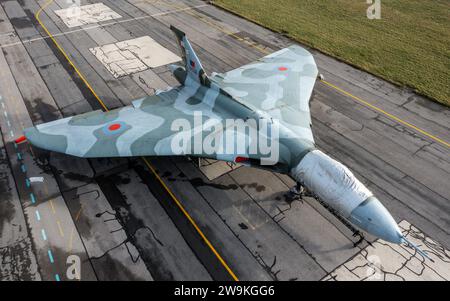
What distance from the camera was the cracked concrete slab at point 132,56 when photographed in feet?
92.4

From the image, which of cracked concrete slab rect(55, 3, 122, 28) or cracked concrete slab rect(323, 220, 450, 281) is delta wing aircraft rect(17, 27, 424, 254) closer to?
cracked concrete slab rect(323, 220, 450, 281)

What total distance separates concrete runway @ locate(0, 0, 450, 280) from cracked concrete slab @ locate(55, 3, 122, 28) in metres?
11.9

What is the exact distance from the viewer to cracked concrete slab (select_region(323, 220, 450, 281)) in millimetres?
13867

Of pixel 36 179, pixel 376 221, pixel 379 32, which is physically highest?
pixel 36 179

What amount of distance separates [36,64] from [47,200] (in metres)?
17.3

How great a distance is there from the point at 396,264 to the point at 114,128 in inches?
618

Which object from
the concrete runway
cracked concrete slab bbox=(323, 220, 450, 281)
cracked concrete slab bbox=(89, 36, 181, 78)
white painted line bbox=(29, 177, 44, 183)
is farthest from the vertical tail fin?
cracked concrete slab bbox=(323, 220, 450, 281)

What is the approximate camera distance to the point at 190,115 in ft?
61.4

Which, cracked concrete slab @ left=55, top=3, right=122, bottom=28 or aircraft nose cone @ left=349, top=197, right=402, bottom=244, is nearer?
aircraft nose cone @ left=349, top=197, right=402, bottom=244

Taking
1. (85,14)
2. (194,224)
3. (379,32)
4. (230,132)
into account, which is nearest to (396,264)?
(194,224)

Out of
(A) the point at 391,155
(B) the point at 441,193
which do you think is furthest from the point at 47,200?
(B) the point at 441,193

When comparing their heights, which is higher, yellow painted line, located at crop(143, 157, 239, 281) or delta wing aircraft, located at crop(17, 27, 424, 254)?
delta wing aircraft, located at crop(17, 27, 424, 254)

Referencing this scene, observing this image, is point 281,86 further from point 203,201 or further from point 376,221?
point 376,221
